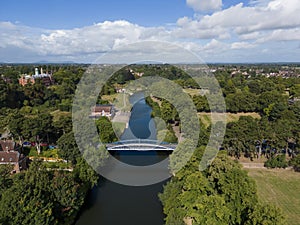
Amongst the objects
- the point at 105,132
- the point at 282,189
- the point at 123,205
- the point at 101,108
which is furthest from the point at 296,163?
the point at 101,108

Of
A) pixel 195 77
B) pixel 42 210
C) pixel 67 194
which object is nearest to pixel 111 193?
pixel 67 194

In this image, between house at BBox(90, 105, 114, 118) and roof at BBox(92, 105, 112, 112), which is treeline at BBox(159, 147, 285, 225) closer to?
house at BBox(90, 105, 114, 118)

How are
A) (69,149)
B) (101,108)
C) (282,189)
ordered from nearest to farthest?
(282,189), (69,149), (101,108)

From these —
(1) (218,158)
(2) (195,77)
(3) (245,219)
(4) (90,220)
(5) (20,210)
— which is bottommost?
(4) (90,220)

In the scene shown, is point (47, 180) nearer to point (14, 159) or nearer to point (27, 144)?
point (14, 159)

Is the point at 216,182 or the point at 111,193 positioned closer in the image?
the point at 216,182

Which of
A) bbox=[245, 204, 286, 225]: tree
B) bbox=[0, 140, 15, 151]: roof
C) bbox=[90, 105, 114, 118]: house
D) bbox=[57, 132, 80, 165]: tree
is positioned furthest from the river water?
bbox=[90, 105, 114, 118]: house

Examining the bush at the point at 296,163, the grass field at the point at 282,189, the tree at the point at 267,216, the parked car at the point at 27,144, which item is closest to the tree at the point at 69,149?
the parked car at the point at 27,144

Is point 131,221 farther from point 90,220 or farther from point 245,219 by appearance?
point 245,219

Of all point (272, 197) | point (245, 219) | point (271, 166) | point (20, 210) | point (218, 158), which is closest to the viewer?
point (20, 210)
